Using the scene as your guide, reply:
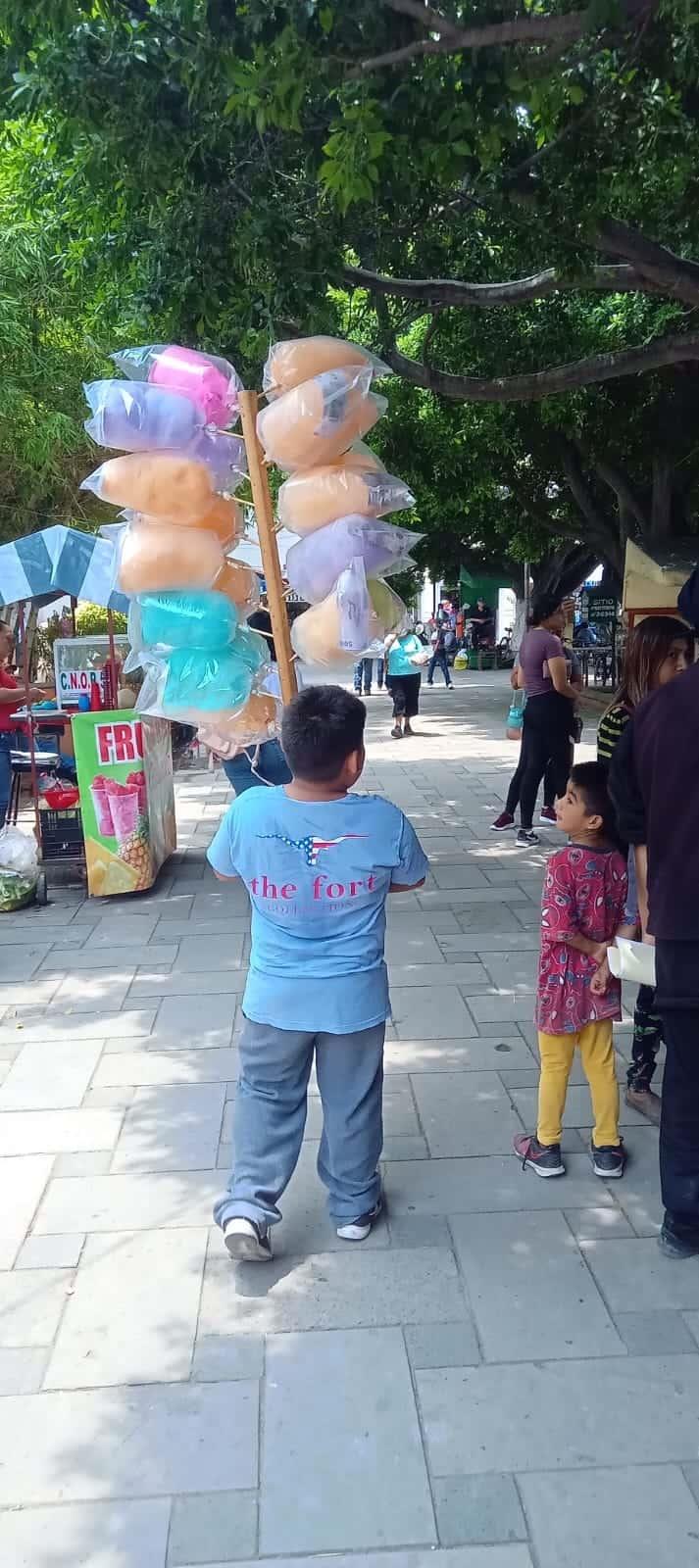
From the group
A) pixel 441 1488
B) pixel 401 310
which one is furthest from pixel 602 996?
pixel 401 310

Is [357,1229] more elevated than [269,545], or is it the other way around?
[269,545]

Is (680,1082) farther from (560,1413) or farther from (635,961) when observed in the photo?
(560,1413)

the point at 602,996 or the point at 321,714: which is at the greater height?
the point at 321,714

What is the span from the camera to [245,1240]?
3043 mm

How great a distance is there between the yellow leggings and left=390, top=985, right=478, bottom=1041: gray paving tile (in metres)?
1.16

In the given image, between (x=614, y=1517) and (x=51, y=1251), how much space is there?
1665 millimetres

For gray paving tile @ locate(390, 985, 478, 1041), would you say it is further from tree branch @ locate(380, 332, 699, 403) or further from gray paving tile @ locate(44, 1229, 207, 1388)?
tree branch @ locate(380, 332, 699, 403)

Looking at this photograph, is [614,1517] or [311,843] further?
[311,843]

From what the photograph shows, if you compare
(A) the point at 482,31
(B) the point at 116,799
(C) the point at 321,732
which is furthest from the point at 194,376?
(B) the point at 116,799

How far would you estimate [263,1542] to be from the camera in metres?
2.24

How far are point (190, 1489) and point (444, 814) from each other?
728 centimetres

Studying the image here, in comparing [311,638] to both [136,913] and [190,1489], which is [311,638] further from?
[136,913]

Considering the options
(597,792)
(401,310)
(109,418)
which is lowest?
(597,792)

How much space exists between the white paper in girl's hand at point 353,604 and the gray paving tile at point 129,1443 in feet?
6.07
